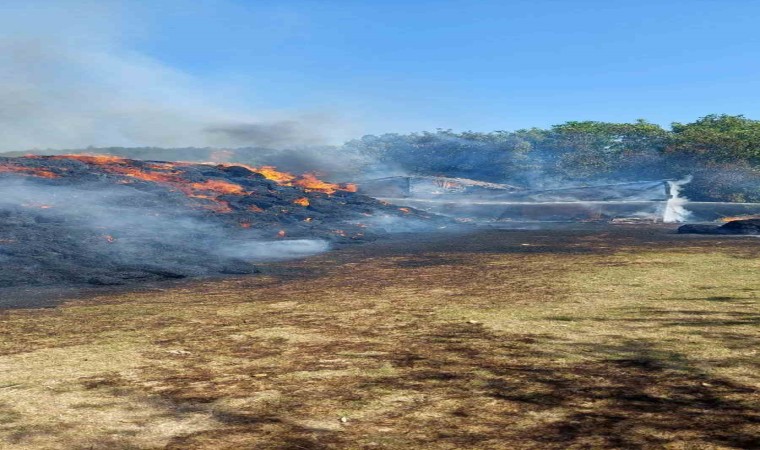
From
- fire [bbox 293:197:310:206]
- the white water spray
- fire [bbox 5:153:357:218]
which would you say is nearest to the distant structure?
the white water spray

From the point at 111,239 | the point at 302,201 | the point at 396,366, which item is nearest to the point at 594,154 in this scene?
the point at 302,201

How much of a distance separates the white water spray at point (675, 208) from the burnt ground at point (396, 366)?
19.6 m

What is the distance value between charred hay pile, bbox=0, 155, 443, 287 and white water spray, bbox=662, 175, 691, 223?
9.89 metres

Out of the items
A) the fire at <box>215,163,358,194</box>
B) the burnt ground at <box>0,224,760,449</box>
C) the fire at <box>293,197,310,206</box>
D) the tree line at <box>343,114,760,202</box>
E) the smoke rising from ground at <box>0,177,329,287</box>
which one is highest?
the tree line at <box>343,114,760,202</box>

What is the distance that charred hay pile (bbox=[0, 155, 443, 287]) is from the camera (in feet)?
38.3

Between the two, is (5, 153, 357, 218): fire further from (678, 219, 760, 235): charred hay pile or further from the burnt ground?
(678, 219, 760, 235): charred hay pile

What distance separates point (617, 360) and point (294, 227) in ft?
49.3

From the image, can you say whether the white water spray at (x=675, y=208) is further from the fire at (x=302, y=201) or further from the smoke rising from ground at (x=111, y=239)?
the smoke rising from ground at (x=111, y=239)

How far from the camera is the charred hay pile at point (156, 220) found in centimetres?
1168

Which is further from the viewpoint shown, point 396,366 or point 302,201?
point 302,201

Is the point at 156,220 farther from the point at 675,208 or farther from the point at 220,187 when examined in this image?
the point at 675,208

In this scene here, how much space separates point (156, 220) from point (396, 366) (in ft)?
42.9

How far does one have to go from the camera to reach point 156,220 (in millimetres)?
16766

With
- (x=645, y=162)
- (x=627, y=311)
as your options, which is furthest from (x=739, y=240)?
(x=645, y=162)
